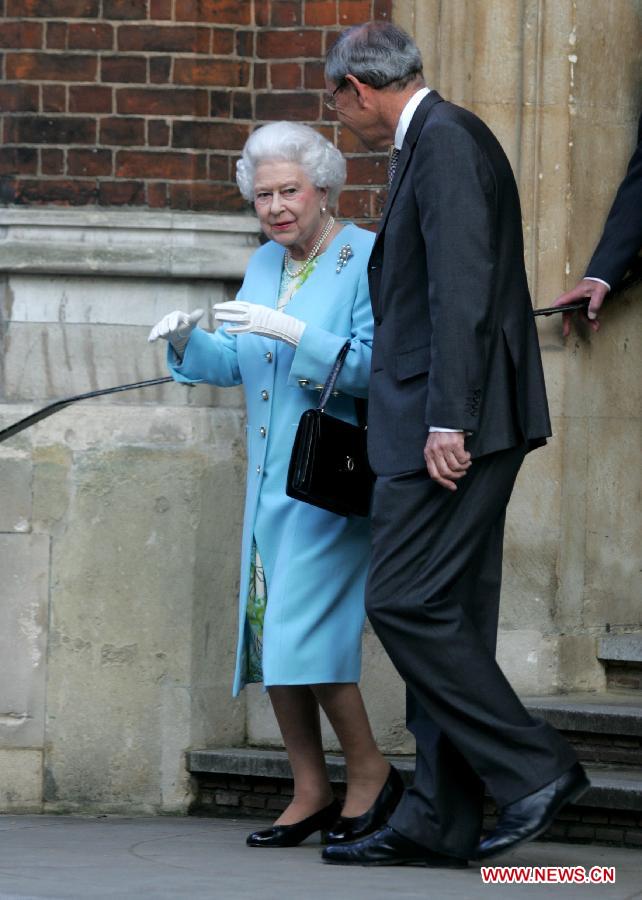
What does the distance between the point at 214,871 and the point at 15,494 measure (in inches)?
63.3

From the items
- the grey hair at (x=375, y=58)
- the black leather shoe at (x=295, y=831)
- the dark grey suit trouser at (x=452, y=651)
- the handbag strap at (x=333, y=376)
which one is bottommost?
the black leather shoe at (x=295, y=831)

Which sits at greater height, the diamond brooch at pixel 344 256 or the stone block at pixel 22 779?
the diamond brooch at pixel 344 256

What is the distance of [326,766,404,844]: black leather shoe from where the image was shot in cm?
457

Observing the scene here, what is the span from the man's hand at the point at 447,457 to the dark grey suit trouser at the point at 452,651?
8 centimetres

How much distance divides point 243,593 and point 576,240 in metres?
1.74

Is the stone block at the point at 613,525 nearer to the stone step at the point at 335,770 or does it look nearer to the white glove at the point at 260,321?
the stone step at the point at 335,770

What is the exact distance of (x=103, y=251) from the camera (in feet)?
18.4

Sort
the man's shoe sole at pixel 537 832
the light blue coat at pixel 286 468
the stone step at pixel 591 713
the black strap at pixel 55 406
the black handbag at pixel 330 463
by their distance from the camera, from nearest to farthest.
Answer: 1. the man's shoe sole at pixel 537 832
2. the black handbag at pixel 330 463
3. the light blue coat at pixel 286 468
4. the stone step at pixel 591 713
5. the black strap at pixel 55 406

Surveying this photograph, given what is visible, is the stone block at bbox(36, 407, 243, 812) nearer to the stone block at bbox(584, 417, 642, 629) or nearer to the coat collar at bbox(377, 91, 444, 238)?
the stone block at bbox(584, 417, 642, 629)

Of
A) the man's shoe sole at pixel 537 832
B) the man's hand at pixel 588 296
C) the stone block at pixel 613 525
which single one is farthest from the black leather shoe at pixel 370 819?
the man's hand at pixel 588 296

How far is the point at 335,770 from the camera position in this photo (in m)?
5.21

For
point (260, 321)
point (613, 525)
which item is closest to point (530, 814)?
point (260, 321)

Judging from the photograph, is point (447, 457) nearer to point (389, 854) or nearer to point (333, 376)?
point (333, 376)

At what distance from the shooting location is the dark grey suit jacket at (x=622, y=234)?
559 centimetres
